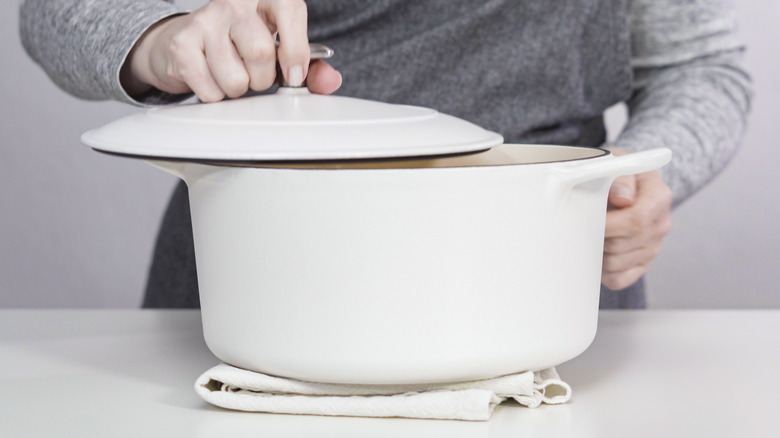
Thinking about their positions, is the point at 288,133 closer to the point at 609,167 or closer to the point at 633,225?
the point at 609,167

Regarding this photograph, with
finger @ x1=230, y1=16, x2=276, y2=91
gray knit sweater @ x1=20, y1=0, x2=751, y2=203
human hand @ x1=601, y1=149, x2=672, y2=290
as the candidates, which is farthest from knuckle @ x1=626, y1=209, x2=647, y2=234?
finger @ x1=230, y1=16, x2=276, y2=91

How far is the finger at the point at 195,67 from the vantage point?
1.87 ft

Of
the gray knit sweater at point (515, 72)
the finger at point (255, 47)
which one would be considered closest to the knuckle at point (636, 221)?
the gray knit sweater at point (515, 72)

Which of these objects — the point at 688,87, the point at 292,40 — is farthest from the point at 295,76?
the point at 688,87

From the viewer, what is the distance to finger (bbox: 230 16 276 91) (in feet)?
1.82

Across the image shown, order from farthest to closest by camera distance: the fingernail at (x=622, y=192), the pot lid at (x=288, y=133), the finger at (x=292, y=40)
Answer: the fingernail at (x=622, y=192) < the finger at (x=292, y=40) < the pot lid at (x=288, y=133)

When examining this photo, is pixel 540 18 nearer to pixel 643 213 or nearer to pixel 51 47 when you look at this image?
pixel 643 213

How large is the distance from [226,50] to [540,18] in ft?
1.55

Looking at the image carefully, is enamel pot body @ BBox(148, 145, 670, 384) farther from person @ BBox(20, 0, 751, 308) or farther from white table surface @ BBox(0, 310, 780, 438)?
person @ BBox(20, 0, 751, 308)

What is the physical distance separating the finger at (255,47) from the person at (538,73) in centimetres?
14

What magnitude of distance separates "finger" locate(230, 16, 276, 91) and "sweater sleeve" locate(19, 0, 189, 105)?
0.41 ft

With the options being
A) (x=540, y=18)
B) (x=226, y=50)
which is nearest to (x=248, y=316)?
(x=226, y=50)

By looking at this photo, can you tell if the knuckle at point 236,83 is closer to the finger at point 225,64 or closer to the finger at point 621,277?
the finger at point 225,64

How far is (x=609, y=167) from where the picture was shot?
459mm
